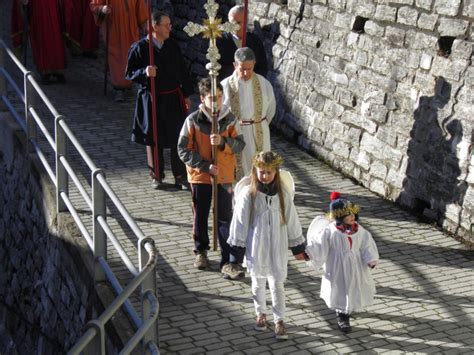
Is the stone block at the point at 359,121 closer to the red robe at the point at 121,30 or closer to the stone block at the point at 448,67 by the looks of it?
the stone block at the point at 448,67

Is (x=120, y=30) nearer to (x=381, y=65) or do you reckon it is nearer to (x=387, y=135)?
(x=381, y=65)

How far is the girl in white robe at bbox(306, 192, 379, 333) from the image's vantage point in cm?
704

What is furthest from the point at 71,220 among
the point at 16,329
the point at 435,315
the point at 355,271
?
the point at 435,315

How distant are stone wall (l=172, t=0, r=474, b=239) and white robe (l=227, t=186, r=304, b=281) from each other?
2109 millimetres

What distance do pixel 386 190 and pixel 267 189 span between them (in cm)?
282

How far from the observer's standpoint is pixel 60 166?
8.20m

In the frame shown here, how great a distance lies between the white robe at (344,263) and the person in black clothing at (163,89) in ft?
10.2

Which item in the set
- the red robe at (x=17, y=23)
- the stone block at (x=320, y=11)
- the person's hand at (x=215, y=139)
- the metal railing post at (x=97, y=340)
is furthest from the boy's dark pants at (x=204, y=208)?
the red robe at (x=17, y=23)

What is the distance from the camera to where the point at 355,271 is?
7.06 meters

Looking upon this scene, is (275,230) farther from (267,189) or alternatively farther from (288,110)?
(288,110)

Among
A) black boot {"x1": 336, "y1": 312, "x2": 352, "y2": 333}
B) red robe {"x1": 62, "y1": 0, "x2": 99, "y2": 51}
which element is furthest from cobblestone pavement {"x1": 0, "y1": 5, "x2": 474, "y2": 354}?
red robe {"x1": 62, "y1": 0, "x2": 99, "y2": 51}

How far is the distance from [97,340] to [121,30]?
833cm

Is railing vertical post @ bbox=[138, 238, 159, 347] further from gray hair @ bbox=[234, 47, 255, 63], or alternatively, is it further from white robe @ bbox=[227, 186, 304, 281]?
gray hair @ bbox=[234, 47, 255, 63]

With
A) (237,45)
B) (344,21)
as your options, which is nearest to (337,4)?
(344,21)
